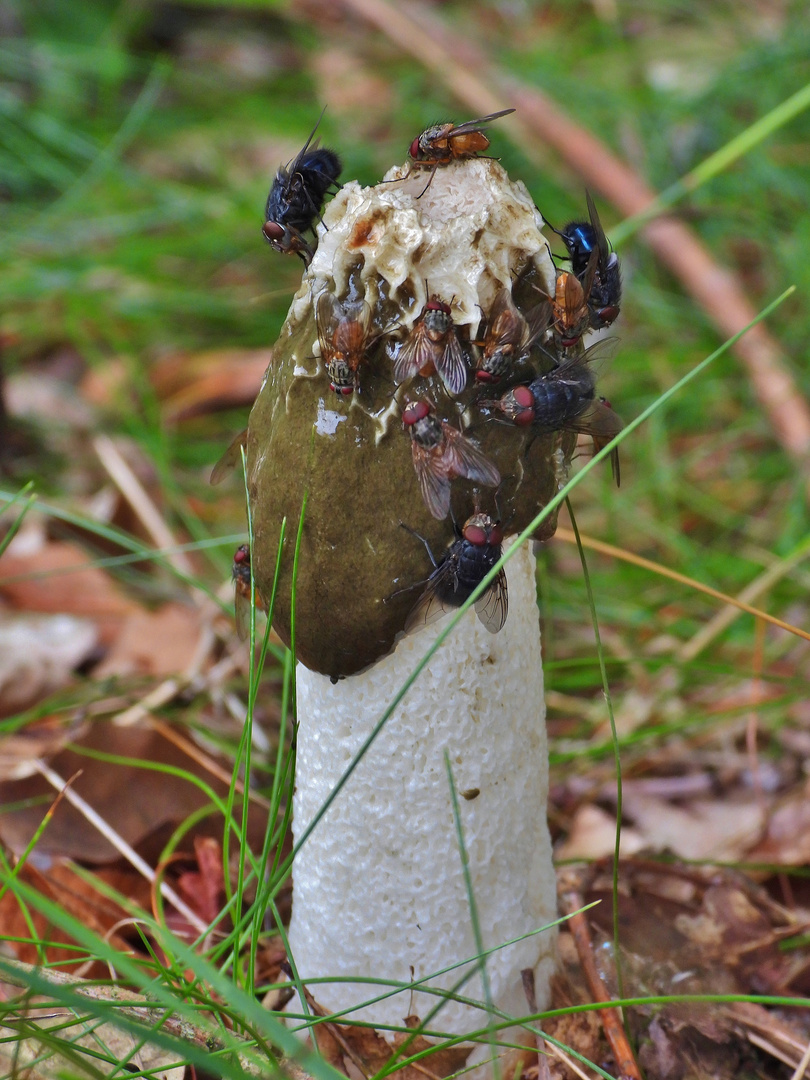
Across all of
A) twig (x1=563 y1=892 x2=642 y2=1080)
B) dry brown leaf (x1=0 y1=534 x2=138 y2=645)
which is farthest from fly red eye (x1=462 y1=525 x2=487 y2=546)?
dry brown leaf (x1=0 y1=534 x2=138 y2=645)

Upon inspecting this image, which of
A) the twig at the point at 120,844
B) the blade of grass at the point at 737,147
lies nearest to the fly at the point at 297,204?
the twig at the point at 120,844

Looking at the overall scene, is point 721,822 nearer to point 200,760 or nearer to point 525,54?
point 200,760

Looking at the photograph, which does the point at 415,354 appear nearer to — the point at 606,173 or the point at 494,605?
the point at 494,605

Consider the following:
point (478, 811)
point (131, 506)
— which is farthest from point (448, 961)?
point (131, 506)

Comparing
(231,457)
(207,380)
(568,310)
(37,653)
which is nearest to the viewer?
(568,310)

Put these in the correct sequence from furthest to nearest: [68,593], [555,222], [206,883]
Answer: [555,222]
[68,593]
[206,883]

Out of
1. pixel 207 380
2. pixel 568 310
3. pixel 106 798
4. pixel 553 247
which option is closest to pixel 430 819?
pixel 568 310

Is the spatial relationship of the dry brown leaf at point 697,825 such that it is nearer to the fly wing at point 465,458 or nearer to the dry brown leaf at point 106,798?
the dry brown leaf at point 106,798
